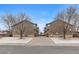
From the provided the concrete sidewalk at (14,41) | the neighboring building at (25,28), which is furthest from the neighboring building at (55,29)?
the concrete sidewalk at (14,41)

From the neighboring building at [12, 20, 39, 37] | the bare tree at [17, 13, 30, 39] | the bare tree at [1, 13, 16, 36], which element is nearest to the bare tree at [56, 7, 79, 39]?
the neighboring building at [12, 20, 39, 37]

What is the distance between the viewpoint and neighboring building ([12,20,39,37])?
632 cm

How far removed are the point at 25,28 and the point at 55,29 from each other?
69 cm

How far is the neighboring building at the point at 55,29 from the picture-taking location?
632cm

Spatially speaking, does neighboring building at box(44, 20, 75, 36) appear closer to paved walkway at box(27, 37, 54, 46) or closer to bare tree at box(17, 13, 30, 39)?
paved walkway at box(27, 37, 54, 46)

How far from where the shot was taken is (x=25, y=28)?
6.34 meters

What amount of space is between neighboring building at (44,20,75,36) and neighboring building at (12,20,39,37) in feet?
0.83

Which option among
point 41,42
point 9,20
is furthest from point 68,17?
point 9,20

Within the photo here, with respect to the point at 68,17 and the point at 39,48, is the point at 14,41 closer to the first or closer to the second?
the point at 39,48

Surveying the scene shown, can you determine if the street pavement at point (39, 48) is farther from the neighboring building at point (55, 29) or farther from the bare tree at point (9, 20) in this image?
the bare tree at point (9, 20)

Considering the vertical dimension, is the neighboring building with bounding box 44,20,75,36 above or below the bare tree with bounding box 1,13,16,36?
below

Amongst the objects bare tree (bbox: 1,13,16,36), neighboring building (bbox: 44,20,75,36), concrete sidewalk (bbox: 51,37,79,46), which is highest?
bare tree (bbox: 1,13,16,36)
